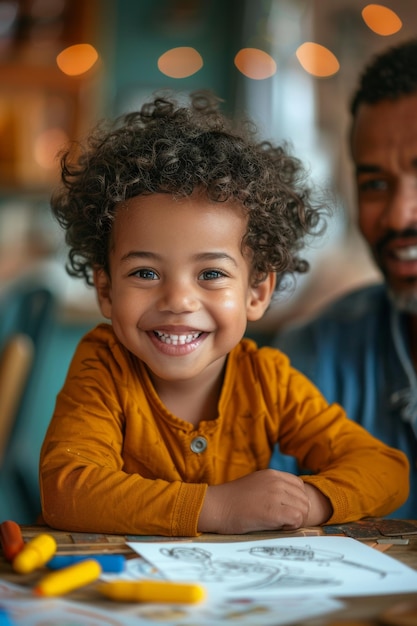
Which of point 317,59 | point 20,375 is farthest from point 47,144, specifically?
point 20,375

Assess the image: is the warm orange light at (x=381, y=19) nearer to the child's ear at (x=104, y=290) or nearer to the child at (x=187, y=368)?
the child at (x=187, y=368)

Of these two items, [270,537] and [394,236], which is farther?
[394,236]

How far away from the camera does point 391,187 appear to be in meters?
1.53

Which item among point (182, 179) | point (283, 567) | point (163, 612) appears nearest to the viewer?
point (163, 612)

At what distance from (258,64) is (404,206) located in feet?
8.74

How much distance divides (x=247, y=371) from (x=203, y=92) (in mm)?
477

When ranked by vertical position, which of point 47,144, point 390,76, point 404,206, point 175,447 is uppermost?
point 47,144

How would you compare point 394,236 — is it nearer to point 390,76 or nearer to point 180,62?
point 390,76

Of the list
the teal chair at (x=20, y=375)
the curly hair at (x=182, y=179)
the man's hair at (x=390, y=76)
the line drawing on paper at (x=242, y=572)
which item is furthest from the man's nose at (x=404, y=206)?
the teal chair at (x=20, y=375)

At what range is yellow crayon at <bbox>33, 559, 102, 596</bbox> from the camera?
68cm

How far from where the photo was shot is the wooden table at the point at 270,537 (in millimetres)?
650

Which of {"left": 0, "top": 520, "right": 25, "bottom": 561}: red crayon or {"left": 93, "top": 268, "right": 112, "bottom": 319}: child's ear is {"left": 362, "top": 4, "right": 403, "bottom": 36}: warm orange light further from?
{"left": 0, "top": 520, "right": 25, "bottom": 561}: red crayon

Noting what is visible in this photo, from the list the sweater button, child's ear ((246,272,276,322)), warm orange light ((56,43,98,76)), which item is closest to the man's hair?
child's ear ((246,272,276,322))

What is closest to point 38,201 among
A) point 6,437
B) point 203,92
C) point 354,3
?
point 354,3
